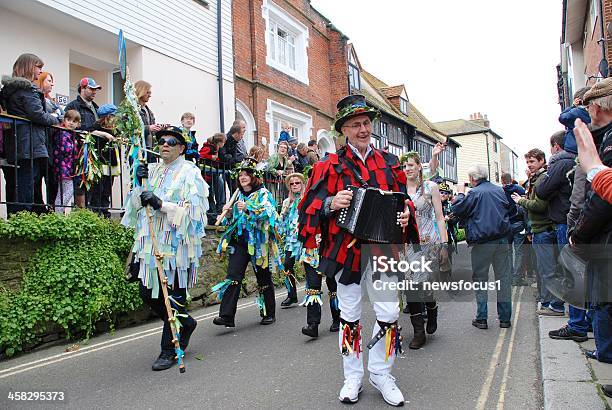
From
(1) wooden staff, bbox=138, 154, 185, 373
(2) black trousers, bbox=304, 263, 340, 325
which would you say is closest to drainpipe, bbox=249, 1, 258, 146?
(2) black trousers, bbox=304, 263, 340, 325

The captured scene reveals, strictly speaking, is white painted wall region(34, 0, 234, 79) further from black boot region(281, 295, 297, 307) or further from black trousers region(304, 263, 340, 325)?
black trousers region(304, 263, 340, 325)

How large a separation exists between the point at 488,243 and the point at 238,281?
3033 millimetres

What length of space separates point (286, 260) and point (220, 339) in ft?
6.38

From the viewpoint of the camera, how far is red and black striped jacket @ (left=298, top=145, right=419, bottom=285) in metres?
3.69

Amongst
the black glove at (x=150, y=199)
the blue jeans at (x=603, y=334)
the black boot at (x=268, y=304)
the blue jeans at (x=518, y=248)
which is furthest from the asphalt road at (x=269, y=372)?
the blue jeans at (x=518, y=248)

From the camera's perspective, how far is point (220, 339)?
5867 mm

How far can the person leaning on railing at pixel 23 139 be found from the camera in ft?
19.0

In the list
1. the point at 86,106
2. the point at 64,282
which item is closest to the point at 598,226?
the point at 64,282

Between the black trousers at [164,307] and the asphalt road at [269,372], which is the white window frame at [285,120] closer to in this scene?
the asphalt road at [269,372]

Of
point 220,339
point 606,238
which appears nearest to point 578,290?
point 606,238

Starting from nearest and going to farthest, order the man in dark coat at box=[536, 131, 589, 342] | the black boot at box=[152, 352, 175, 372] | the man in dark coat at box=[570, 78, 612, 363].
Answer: the man in dark coat at box=[570, 78, 612, 363], the black boot at box=[152, 352, 175, 372], the man in dark coat at box=[536, 131, 589, 342]

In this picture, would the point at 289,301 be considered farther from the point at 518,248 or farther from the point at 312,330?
the point at 518,248

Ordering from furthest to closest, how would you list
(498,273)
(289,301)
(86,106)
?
(289,301), (86,106), (498,273)

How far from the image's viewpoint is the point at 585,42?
53.4 feet
